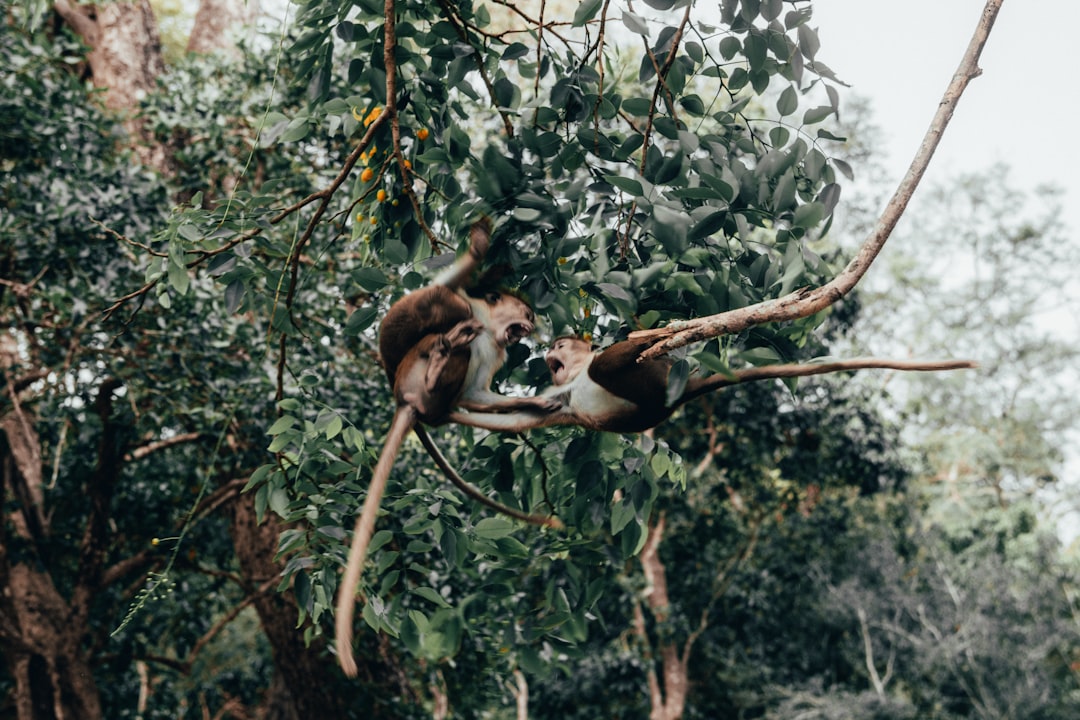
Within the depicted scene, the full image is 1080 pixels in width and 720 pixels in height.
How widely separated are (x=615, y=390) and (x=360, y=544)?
15.3 inches

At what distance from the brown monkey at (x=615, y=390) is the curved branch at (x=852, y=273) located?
4 cm

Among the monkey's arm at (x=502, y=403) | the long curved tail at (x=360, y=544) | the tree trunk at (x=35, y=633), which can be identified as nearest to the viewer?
the long curved tail at (x=360, y=544)

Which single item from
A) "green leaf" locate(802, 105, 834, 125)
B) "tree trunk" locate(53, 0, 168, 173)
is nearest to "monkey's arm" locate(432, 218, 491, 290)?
"green leaf" locate(802, 105, 834, 125)

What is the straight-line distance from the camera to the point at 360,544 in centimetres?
111

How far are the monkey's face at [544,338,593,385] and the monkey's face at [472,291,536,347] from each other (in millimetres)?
57

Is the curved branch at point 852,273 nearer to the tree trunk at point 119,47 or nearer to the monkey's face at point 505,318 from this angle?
the monkey's face at point 505,318

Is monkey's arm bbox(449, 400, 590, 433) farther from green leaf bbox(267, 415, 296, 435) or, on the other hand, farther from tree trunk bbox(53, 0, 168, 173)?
tree trunk bbox(53, 0, 168, 173)

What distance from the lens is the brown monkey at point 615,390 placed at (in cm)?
118

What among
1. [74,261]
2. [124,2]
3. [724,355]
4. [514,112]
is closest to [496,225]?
[514,112]

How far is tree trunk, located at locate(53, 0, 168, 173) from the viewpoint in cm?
611

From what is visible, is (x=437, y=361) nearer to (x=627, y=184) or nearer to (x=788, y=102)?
(x=627, y=184)

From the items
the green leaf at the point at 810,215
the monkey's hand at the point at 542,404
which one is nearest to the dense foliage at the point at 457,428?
the green leaf at the point at 810,215

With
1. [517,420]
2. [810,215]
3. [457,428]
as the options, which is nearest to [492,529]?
[517,420]

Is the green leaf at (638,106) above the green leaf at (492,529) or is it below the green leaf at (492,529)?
above
